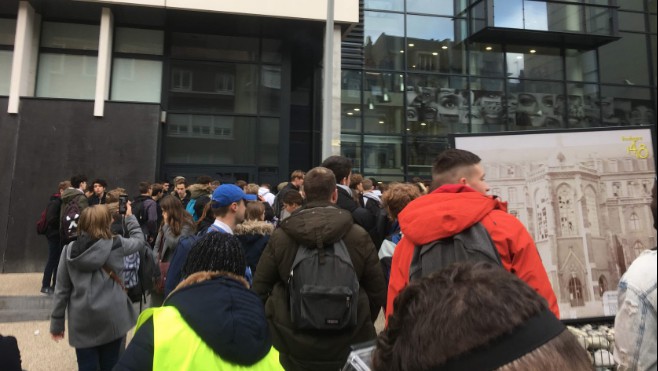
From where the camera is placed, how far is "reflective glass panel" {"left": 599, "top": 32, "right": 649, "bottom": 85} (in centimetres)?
1689

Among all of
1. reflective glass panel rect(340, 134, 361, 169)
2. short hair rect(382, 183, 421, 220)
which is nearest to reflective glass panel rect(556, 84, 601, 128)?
reflective glass panel rect(340, 134, 361, 169)

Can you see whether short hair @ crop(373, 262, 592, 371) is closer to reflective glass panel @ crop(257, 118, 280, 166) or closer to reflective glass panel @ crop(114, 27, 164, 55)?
reflective glass panel @ crop(257, 118, 280, 166)

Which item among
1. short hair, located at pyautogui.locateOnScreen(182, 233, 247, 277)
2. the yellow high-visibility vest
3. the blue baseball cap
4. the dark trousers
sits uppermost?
the blue baseball cap

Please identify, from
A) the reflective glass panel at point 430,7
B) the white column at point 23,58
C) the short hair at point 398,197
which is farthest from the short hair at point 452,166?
the reflective glass panel at point 430,7

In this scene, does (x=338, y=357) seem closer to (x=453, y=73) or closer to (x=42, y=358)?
(x=42, y=358)

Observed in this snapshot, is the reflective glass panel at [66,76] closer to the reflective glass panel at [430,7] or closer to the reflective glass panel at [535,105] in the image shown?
the reflective glass panel at [430,7]

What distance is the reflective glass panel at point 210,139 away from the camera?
42.6 feet

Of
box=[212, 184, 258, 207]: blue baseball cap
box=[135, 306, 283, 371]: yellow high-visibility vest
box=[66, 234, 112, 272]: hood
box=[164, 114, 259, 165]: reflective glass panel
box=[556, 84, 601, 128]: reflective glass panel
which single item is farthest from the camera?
box=[556, 84, 601, 128]: reflective glass panel

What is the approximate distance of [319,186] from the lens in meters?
3.19

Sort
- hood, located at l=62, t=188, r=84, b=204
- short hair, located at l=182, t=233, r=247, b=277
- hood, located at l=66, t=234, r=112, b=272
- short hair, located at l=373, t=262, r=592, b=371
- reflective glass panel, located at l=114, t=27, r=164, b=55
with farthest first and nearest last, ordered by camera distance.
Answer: reflective glass panel, located at l=114, t=27, r=164, b=55
hood, located at l=62, t=188, r=84, b=204
hood, located at l=66, t=234, r=112, b=272
short hair, located at l=182, t=233, r=247, b=277
short hair, located at l=373, t=262, r=592, b=371

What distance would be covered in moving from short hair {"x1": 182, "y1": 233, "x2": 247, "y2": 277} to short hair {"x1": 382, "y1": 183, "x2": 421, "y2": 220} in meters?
1.92

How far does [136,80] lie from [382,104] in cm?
802

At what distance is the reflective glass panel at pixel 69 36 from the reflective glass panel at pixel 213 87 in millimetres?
2287

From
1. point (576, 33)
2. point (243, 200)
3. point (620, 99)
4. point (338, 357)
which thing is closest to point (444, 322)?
point (338, 357)
